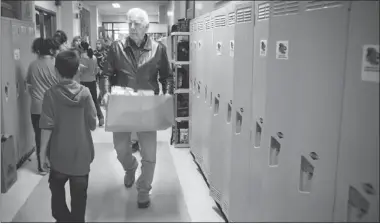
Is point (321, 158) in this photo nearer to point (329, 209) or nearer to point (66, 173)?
point (329, 209)

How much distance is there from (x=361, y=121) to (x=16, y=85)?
404cm

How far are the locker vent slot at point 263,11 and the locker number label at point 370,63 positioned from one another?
0.90 m

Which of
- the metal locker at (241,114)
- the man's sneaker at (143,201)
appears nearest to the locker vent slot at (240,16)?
the metal locker at (241,114)

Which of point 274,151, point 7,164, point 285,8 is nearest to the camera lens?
point 285,8

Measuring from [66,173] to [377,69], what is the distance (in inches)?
77.7

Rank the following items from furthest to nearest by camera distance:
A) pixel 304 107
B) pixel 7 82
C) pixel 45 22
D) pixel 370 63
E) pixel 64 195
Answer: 1. pixel 45 22
2. pixel 7 82
3. pixel 64 195
4. pixel 304 107
5. pixel 370 63

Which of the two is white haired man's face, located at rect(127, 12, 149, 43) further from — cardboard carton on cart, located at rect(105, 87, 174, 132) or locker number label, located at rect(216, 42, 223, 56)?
locker number label, located at rect(216, 42, 223, 56)

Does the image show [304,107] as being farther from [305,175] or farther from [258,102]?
[258,102]

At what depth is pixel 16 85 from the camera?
4320 mm

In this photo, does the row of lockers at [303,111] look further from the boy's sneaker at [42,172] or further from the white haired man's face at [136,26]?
the boy's sneaker at [42,172]

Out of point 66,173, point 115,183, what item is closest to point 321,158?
point 66,173

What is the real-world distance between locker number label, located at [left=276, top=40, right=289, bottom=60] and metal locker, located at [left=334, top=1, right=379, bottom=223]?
472 mm

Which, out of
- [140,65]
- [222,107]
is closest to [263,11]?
[222,107]

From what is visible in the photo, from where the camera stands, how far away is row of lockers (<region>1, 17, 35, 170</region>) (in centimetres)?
393
